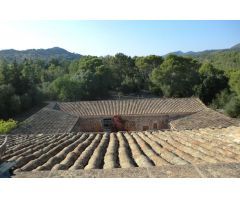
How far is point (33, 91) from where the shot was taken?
38469 mm

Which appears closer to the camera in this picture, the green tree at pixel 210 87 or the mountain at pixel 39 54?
the green tree at pixel 210 87

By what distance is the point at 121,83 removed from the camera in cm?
4700

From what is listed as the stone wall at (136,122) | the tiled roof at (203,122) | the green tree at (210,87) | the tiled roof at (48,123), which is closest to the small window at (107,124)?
the stone wall at (136,122)

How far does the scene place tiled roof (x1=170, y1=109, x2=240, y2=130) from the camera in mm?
20484

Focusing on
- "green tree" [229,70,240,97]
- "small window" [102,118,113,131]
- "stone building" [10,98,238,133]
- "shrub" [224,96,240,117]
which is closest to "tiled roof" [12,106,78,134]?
"stone building" [10,98,238,133]

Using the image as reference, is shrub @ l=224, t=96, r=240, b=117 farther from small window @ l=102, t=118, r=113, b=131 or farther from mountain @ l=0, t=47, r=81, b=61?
mountain @ l=0, t=47, r=81, b=61

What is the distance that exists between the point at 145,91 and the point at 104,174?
4400 centimetres

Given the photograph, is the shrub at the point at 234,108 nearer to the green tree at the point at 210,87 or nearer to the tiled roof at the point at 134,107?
the tiled roof at the point at 134,107

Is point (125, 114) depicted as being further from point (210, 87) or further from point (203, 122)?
point (210, 87)

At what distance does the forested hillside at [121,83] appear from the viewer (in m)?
35.3

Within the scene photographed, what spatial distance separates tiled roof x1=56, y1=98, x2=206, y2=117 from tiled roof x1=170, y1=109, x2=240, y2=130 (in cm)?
228

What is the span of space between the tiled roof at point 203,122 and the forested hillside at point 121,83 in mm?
8607

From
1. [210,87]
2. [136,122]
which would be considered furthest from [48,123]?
[210,87]
